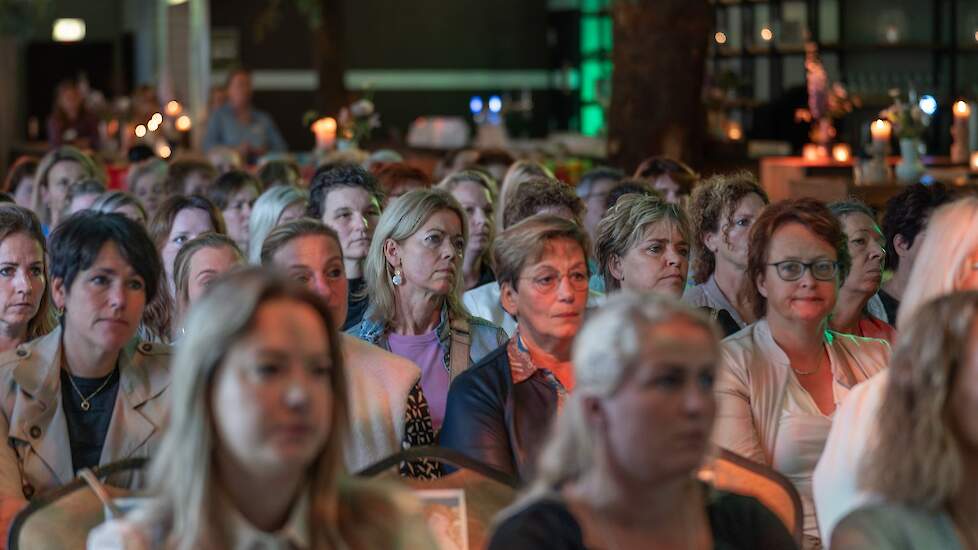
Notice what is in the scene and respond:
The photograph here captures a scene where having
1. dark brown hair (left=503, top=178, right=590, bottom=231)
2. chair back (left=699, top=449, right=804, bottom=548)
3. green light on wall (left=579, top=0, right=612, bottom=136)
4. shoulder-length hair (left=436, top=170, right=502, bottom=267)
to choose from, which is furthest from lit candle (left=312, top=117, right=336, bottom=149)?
green light on wall (left=579, top=0, right=612, bottom=136)

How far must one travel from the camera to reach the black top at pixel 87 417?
4.33 metres

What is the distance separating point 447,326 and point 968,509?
287 cm

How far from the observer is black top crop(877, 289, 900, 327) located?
6.44 m

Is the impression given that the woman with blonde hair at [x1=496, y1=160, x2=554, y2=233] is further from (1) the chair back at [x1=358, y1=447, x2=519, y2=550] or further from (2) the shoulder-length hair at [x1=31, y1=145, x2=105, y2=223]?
(1) the chair back at [x1=358, y1=447, x2=519, y2=550]

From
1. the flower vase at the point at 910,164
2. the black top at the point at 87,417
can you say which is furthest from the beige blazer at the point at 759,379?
the flower vase at the point at 910,164

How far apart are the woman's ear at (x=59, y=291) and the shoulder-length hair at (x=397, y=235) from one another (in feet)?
4.85

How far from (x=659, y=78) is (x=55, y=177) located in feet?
12.0

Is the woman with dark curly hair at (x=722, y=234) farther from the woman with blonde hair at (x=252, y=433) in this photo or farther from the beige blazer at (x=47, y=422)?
the woman with blonde hair at (x=252, y=433)

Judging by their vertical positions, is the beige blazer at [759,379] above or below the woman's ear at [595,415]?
below

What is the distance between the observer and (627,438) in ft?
9.36

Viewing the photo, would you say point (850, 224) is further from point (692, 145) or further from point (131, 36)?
point (131, 36)

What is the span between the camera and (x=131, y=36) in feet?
98.9

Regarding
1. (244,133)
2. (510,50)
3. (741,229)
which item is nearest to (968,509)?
(741,229)

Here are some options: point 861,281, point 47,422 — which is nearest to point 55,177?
point 861,281
